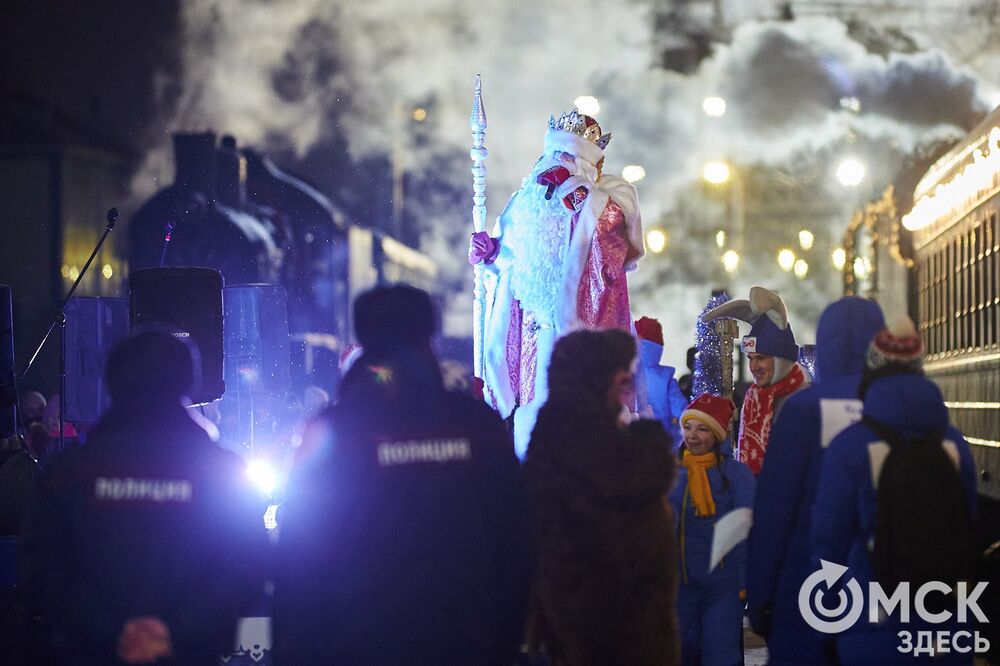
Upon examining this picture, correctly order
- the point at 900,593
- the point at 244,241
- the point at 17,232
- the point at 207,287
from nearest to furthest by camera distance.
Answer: the point at 900,593, the point at 207,287, the point at 17,232, the point at 244,241

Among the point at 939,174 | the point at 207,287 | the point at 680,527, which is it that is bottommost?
the point at 680,527

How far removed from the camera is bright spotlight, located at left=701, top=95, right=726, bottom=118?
29859 millimetres

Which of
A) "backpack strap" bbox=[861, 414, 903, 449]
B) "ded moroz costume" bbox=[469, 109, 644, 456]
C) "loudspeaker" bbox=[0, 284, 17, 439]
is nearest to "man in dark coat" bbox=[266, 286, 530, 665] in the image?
"backpack strap" bbox=[861, 414, 903, 449]

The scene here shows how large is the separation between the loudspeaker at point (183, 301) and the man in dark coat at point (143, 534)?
303 inches

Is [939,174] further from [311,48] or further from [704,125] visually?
[704,125]

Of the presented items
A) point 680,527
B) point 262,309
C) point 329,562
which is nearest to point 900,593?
point 329,562

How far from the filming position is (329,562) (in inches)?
139

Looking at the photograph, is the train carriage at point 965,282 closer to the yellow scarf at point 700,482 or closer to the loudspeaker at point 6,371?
the yellow scarf at point 700,482

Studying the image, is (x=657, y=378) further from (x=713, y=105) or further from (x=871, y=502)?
(x=713, y=105)

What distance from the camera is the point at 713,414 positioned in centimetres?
588

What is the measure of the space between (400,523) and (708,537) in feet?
8.09

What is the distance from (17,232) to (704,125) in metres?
16.2

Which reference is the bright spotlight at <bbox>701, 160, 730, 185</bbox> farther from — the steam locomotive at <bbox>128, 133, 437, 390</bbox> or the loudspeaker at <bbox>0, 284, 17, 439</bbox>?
the loudspeaker at <bbox>0, 284, 17, 439</bbox>

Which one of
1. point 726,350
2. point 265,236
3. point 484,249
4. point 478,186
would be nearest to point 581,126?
point 484,249
